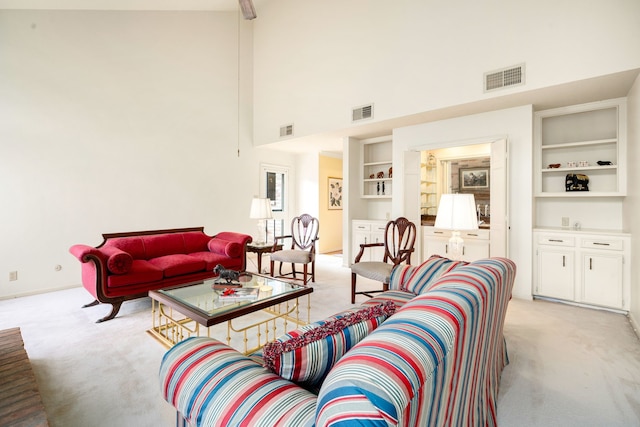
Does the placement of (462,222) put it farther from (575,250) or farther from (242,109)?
(242,109)

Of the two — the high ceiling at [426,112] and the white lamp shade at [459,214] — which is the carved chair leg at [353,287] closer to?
the white lamp shade at [459,214]

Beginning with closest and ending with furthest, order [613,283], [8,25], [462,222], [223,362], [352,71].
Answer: [223,362] → [462,222] → [613,283] → [8,25] → [352,71]

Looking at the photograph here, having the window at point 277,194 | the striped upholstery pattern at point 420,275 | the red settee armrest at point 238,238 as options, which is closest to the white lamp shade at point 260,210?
the red settee armrest at point 238,238

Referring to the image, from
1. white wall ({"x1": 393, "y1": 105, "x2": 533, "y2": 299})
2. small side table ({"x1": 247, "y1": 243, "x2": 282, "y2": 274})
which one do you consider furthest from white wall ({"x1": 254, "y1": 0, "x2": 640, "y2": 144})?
small side table ({"x1": 247, "y1": 243, "x2": 282, "y2": 274})

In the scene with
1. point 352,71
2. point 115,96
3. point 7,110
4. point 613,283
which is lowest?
point 613,283

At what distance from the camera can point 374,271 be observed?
337 cm

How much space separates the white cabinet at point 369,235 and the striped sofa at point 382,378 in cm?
388

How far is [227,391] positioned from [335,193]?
6758 millimetres

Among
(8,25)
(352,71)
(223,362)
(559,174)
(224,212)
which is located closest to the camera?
(223,362)

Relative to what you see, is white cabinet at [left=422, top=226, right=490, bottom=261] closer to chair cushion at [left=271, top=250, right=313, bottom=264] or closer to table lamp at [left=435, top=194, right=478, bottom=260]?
table lamp at [left=435, top=194, right=478, bottom=260]

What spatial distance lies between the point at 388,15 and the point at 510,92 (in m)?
2.06

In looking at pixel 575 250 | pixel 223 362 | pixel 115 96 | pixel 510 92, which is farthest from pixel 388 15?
pixel 223 362

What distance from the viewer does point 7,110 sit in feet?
12.8

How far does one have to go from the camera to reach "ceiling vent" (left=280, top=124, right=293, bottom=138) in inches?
229
